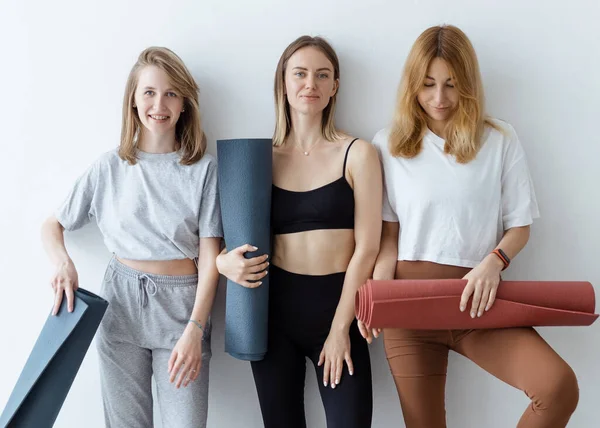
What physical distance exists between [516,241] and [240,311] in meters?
0.88

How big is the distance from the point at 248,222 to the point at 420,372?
69 cm

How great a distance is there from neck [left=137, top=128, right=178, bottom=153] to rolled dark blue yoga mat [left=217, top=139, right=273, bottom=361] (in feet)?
0.70

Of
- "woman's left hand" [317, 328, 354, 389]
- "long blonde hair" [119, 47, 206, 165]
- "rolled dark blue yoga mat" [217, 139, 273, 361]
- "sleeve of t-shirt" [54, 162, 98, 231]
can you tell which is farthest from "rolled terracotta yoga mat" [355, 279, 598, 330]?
"sleeve of t-shirt" [54, 162, 98, 231]

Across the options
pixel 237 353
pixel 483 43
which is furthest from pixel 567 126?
pixel 237 353

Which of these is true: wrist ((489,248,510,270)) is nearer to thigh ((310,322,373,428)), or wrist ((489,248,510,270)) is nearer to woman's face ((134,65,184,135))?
thigh ((310,322,373,428))

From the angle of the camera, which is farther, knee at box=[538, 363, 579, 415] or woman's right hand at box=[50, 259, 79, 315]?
woman's right hand at box=[50, 259, 79, 315]

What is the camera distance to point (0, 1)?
2145 mm

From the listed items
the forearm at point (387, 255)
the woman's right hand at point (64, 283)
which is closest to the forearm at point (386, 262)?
the forearm at point (387, 255)

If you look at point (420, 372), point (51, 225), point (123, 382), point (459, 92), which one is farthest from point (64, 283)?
point (459, 92)

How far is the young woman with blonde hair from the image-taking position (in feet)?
6.43

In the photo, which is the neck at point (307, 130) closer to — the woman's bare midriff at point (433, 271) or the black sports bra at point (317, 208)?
the black sports bra at point (317, 208)

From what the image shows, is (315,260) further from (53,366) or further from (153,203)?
(53,366)

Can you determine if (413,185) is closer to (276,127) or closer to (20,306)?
(276,127)

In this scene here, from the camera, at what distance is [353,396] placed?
5.98ft
